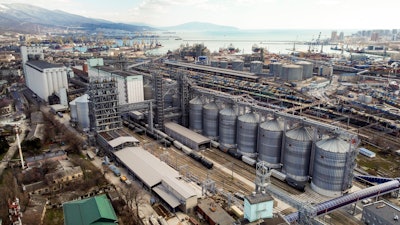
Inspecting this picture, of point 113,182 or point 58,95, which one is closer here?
point 113,182

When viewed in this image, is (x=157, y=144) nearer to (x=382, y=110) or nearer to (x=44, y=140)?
(x=44, y=140)

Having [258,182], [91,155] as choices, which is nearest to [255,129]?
[258,182]

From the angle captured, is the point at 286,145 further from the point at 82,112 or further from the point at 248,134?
the point at 82,112

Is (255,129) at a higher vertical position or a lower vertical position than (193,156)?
higher

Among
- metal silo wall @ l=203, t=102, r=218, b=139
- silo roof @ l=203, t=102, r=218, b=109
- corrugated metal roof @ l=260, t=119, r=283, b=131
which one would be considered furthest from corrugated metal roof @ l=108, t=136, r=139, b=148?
corrugated metal roof @ l=260, t=119, r=283, b=131

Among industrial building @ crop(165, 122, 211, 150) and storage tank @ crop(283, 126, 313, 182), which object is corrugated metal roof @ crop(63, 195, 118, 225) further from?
storage tank @ crop(283, 126, 313, 182)

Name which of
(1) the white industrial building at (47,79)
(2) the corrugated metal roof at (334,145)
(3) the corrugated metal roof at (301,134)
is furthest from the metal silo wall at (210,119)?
(1) the white industrial building at (47,79)

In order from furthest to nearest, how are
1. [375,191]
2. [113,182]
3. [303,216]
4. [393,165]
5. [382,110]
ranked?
[382,110], [393,165], [113,182], [375,191], [303,216]
